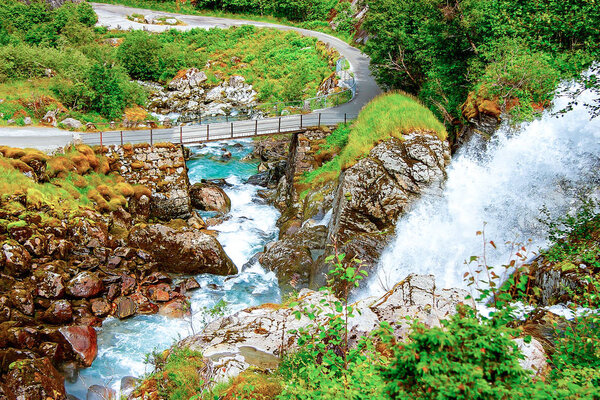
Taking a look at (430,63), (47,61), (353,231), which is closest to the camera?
(353,231)

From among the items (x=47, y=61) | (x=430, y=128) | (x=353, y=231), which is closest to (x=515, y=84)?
(x=430, y=128)

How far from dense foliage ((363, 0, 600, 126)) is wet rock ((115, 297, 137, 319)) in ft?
47.6

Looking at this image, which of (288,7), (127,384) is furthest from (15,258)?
(288,7)

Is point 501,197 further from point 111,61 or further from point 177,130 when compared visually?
point 111,61

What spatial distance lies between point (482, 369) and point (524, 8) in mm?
16224

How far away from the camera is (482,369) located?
3799mm

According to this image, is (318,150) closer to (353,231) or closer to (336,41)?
(353,231)

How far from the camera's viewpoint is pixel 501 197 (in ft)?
42.4

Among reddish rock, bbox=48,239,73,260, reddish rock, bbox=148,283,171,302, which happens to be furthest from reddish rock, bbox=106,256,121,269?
reddish rock, bbox=148,283,171,302

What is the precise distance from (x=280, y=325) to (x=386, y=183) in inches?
286

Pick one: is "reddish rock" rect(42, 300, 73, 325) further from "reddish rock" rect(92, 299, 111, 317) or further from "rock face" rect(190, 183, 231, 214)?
"rock face" rect(190, 183, 231, 214)

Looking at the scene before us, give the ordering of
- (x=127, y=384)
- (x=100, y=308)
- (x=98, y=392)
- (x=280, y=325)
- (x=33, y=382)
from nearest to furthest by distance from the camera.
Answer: (x=280, y=325), (x=33, y=382), (x=98, y=392), (x=127, y=384), (x=100, y=308)

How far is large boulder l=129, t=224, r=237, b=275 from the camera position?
50.8ft

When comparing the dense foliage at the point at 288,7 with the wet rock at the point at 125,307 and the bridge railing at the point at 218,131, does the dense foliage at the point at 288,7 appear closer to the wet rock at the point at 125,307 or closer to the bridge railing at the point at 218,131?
the bridge railing at the point at 218,131
